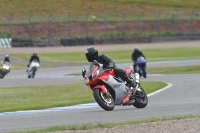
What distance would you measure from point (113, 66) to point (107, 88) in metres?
0.47

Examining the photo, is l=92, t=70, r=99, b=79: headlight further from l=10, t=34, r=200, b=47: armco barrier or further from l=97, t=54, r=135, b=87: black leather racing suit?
l=10, t=34, r=200, b=47: armco barrier

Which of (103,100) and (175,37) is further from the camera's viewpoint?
(175,37)

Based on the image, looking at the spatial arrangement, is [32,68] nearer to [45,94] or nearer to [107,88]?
[45,94]

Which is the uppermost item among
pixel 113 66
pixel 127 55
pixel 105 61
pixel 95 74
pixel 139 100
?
pixel 105 61

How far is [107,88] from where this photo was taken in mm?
13484

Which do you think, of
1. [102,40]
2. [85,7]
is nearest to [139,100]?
[102,40]

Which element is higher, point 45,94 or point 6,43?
point 6,43

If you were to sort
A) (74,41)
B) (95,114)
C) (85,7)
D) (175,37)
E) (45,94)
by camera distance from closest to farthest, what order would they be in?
(95,114)
(45,94)
(74,41)
(175,37)
(85,7)

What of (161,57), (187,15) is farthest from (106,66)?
(187,15)

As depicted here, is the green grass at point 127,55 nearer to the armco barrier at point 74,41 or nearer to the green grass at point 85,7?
the armco barrier at point 74,41

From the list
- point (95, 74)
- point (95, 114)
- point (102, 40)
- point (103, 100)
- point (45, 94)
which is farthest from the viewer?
point (102, 40)

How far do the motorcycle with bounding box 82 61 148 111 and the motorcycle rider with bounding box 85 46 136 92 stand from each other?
8cm

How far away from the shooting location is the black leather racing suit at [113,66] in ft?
44.2

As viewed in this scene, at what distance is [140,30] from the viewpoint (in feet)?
202
